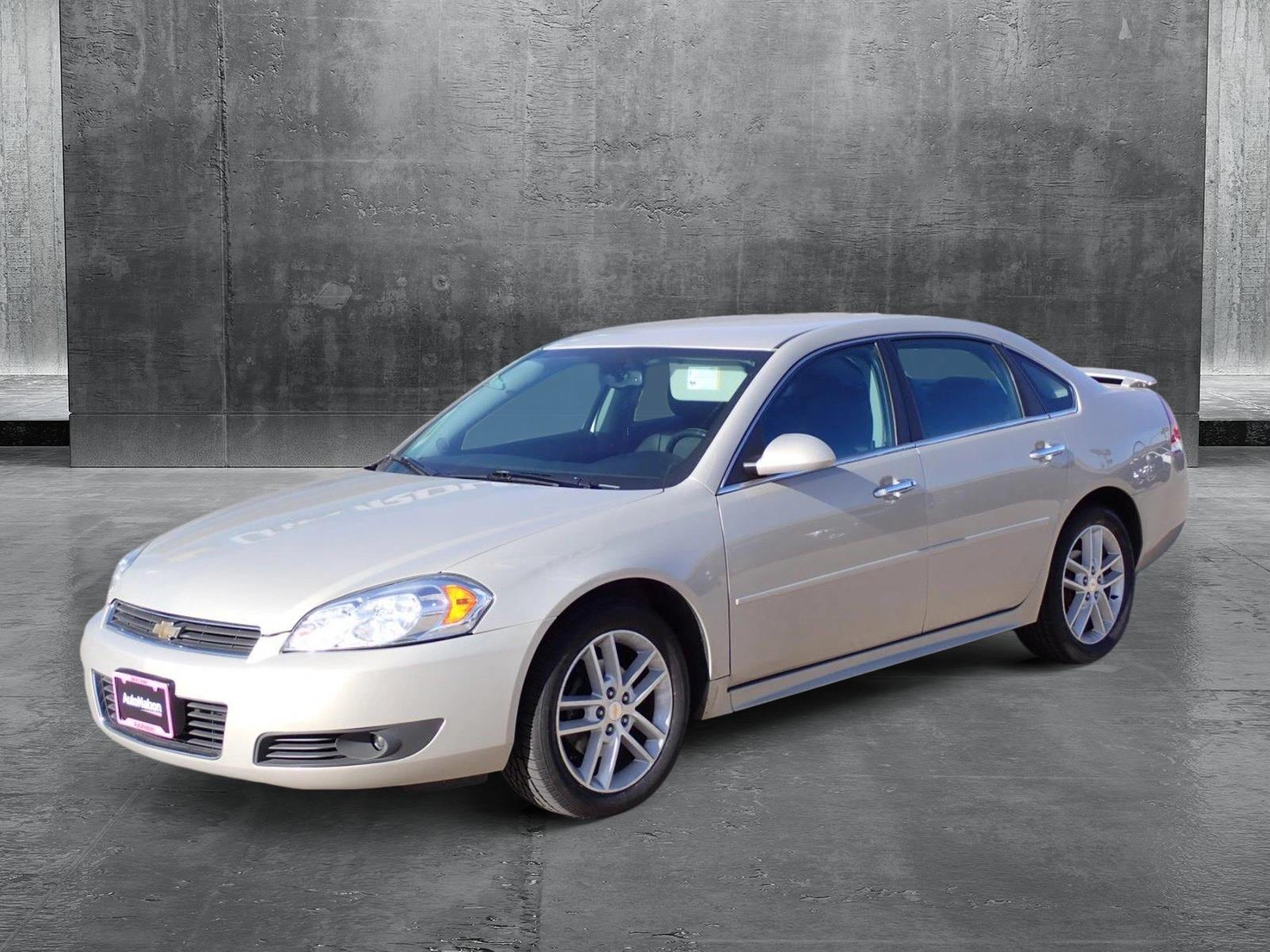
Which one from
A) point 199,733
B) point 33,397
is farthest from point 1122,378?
point 33,397

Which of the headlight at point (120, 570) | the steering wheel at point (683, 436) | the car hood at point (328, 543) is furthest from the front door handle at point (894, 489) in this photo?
the headlight at point (120, 570)

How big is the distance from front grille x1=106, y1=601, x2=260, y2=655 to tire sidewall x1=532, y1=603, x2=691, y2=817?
80 cm

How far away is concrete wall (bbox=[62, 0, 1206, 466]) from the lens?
44.7ft

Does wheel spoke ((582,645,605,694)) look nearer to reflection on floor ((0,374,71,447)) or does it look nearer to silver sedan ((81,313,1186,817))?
silver sedan ((81,313,1186,817))

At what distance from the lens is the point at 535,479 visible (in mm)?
5207

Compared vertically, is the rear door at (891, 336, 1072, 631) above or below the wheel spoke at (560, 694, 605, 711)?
above

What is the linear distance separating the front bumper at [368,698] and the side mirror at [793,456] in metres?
1.06

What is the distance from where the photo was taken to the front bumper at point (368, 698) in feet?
13.9

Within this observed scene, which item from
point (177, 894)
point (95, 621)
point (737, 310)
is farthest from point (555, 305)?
point (177, 894)

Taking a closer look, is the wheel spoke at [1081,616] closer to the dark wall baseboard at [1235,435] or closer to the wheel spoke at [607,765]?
the wheel spoke at [607,765]

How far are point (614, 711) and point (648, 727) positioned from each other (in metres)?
0.17

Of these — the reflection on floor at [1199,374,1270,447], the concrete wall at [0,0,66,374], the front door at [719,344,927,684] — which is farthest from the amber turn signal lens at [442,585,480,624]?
the concrete wall at [0,0,66,374]

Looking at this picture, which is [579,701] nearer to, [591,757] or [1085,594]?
[591,757]

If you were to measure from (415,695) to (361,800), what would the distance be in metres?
0.77
